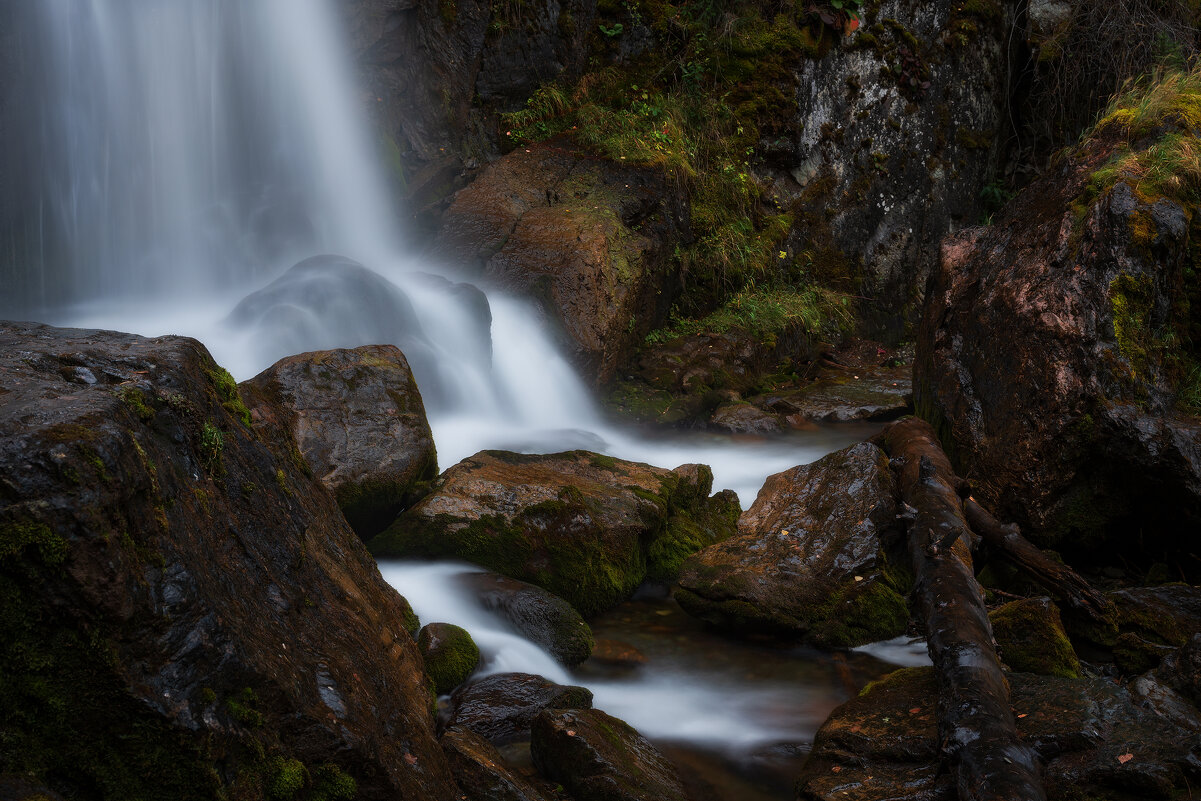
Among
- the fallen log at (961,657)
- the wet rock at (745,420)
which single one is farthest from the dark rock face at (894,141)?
the fallen log at (961,657)

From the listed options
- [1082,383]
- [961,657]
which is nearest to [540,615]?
[961,657]

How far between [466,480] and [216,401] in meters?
2.63

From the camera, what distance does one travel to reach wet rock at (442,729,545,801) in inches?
101

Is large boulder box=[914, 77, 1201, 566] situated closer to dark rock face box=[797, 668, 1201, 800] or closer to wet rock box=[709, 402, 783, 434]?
dark rock face box=[797, 668, 1201, 800]

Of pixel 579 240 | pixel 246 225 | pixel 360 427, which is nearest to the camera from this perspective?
pixel 360 427

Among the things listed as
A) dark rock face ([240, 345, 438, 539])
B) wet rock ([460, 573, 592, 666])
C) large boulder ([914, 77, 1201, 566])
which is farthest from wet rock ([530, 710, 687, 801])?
large boulder ([914, 77, 1201, 566])

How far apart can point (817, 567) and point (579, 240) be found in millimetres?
5100

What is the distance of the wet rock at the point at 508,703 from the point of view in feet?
11.0

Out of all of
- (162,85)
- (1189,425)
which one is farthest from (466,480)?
(162,85)

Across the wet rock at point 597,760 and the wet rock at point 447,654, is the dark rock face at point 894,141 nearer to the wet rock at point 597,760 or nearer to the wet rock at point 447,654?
the wet rock at point 447,654

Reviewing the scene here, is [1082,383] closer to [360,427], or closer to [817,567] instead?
[817,567]

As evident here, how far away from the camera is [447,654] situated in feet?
11.8

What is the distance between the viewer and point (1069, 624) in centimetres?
409

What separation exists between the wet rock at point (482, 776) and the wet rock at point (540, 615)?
1.23 meters
